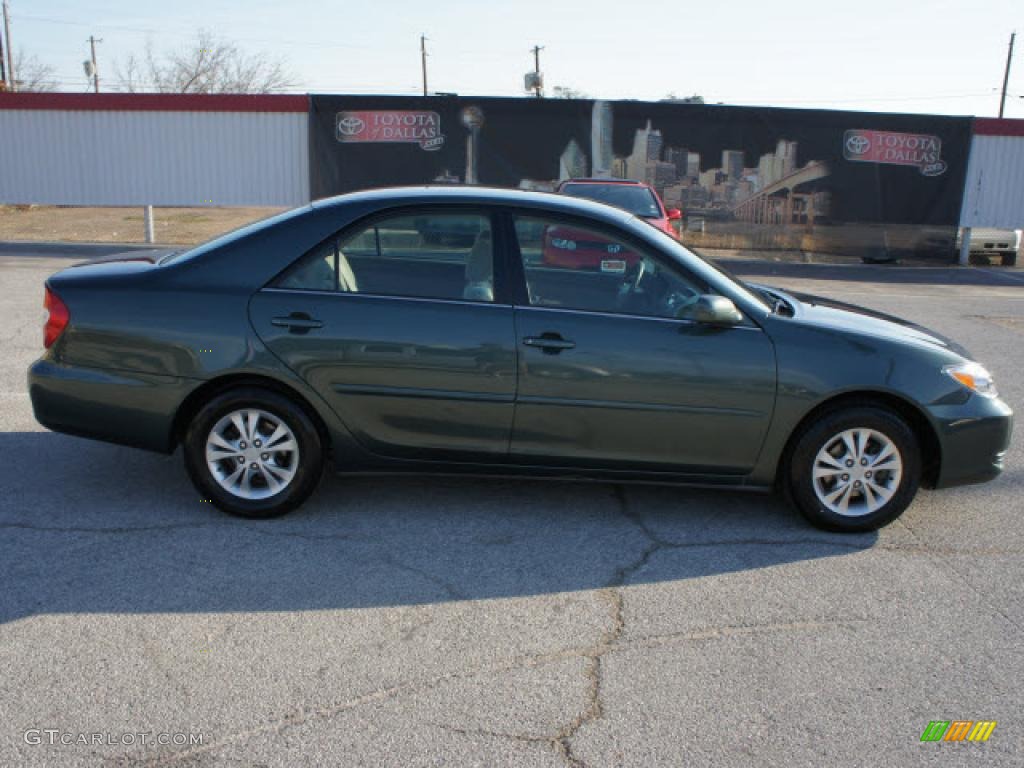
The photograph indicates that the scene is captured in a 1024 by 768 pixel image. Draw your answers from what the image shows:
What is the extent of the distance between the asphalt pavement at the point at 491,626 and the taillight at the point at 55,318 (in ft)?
2.81

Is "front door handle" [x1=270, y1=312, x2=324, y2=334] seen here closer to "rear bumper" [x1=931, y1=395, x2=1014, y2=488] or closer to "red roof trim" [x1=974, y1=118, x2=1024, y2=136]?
"rear bumper" [x1=931, y1=395, x2=1014, y2=488]

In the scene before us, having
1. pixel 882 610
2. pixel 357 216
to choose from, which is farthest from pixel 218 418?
Answer: pixel 882 610

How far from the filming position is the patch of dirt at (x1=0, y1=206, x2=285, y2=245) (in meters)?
20.9

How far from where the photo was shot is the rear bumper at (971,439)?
4.73 meters

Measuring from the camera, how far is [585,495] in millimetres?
5246

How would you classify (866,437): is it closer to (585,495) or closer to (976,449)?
(976,449)

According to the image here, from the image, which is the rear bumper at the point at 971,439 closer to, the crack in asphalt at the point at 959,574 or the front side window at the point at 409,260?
the crack in asphalt at the point at 959,574

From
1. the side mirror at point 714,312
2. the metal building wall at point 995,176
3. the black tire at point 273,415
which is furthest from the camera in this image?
the metal building wall at point 995,176

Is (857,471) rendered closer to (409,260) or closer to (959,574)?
(959,574)

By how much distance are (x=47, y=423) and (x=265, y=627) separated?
6.33 ft

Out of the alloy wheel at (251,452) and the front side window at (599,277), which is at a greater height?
the front side window at (599,277)

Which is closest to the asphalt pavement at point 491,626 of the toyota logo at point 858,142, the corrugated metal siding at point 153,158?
the corrugated metal siding at point 153,158

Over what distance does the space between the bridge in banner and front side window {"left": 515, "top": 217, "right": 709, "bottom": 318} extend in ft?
53.5

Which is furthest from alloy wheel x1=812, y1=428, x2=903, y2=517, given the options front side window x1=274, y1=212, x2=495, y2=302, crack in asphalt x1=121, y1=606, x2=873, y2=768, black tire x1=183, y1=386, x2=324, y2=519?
black tire x1=183, y1=386, x2=324, y2=519
